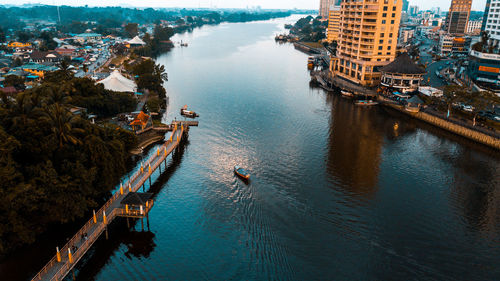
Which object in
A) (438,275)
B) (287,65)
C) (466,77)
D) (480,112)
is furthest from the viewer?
(287,65)

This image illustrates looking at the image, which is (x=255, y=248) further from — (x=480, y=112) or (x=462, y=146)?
(x=480, y=112)

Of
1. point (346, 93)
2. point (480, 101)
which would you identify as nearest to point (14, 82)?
point (346, 93)

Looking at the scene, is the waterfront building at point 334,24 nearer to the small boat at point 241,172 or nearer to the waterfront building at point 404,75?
the waterfront building at point 404,75

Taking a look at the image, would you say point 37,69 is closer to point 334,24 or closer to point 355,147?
point 355,147

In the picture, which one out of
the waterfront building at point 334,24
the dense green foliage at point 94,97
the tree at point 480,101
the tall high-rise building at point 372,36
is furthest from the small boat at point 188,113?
the waterfront building at point 334,24

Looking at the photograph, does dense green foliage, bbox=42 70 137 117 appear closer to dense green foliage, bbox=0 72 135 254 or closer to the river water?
the river water

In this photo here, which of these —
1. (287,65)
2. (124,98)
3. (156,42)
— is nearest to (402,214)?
(124,98)

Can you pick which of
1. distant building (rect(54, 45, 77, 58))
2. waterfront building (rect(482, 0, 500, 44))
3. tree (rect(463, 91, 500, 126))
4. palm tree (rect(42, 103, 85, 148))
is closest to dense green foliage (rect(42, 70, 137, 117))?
palm tree (rect(42, 103, 85, 148))
